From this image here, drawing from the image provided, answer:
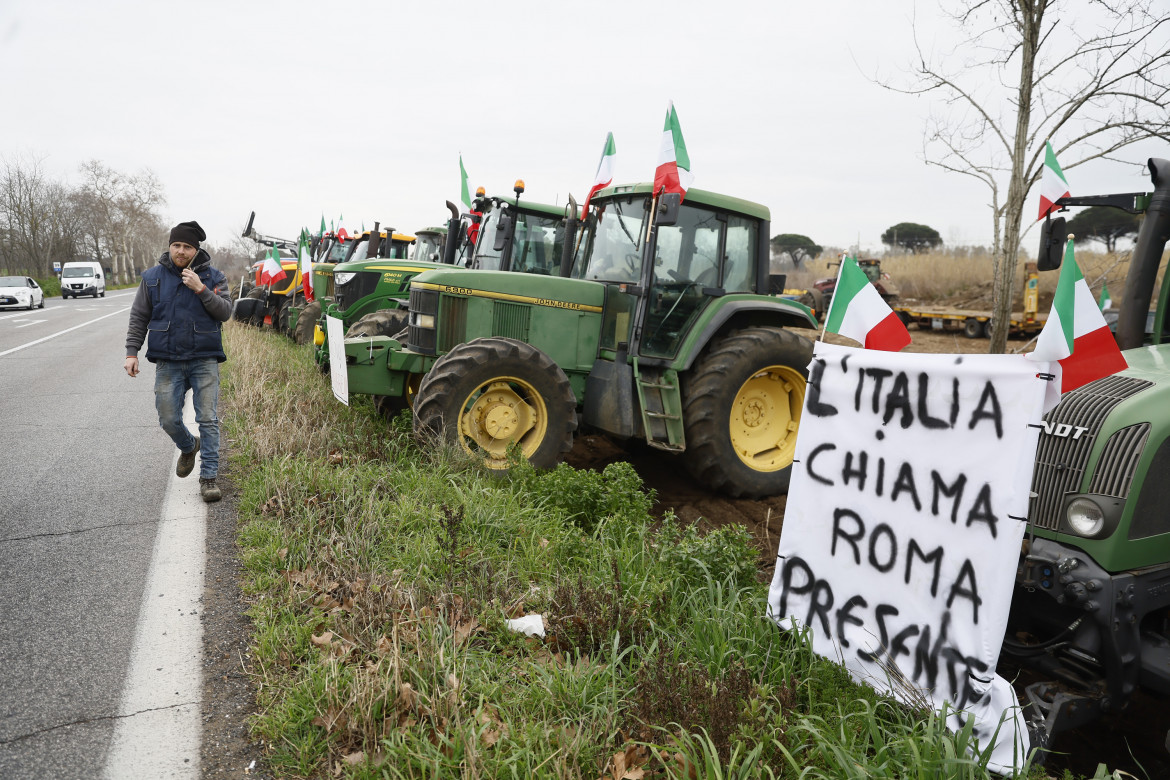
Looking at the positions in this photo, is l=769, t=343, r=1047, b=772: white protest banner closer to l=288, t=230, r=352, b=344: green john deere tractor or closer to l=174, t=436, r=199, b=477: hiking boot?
l=174, t=436, r=199, b=477: hiking boot

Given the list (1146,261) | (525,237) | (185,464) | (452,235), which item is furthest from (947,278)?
(185,464)

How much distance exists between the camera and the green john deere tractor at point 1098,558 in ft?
9.00

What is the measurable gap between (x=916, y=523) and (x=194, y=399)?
4.68 metres

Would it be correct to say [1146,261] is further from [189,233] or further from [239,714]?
[189,233]

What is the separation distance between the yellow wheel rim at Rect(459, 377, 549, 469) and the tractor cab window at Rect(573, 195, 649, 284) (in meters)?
1.33

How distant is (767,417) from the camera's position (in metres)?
6.73

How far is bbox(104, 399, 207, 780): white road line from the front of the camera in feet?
8.49

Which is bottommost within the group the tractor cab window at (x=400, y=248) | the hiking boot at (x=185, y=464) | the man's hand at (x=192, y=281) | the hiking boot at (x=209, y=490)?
the hiking boot at (x=209, y=490)

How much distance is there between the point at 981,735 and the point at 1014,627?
69cm

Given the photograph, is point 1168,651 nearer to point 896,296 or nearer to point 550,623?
point 550,623

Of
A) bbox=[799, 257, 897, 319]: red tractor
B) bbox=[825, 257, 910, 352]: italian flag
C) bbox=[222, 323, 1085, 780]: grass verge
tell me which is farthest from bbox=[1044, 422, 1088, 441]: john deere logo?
bbox=[799, 257, 897, 319]: red tractor

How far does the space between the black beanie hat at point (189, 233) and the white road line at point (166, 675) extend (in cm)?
196

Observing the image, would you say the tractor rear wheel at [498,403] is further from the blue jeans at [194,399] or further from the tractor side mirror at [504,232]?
the tractor side mirror at [504,232]

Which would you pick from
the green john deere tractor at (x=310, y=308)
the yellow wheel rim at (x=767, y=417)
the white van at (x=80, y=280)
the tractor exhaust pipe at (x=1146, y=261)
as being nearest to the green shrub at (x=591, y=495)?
the yellow wheel rim at (x=767, y=417)
